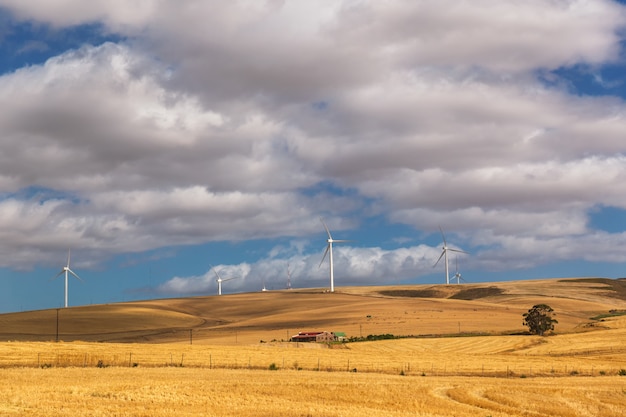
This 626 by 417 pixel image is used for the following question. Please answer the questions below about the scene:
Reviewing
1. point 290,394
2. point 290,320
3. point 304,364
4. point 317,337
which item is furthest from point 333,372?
point 290,320

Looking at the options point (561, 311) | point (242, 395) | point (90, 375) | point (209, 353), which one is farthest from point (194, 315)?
point (242, 395)

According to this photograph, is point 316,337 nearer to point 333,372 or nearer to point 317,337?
point 317,337

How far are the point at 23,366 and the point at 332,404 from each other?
34639 mm

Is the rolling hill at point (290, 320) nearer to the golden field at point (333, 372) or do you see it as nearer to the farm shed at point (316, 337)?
the golden field at point (333, 372)

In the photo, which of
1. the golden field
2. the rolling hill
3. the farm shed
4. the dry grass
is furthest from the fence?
the rolling hill

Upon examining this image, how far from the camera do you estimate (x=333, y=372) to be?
66.5m

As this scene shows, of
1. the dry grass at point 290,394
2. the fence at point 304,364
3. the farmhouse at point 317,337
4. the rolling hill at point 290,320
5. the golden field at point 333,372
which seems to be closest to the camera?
the dry grass at point 290,394

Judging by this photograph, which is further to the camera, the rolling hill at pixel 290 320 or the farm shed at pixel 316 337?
the rolling hill at pixel 290 320

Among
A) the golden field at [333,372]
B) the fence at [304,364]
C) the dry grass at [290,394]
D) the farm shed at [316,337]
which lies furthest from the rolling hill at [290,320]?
the dry grass at [290,394]

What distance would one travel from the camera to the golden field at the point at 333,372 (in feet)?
142

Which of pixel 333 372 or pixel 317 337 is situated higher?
pixel 317 337

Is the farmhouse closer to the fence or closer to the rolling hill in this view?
the rolling hill

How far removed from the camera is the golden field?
43.2 meters

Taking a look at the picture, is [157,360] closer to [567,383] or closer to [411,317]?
[567,383]
